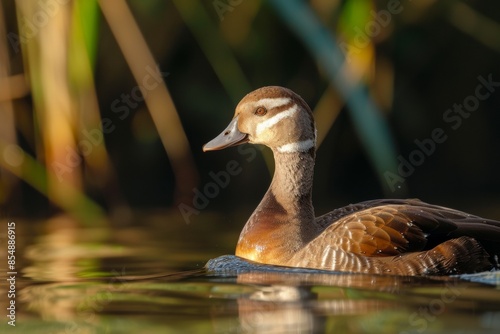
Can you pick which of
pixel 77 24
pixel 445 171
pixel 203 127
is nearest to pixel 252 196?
pixel 203 127

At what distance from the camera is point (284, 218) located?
827 centimetres

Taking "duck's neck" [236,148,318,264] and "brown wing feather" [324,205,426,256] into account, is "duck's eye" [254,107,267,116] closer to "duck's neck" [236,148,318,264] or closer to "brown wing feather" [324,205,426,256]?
"duck's neck" [236,148,318,264]

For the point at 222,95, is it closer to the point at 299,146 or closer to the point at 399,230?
the point at 299,146

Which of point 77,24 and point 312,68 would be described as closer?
point 77,24

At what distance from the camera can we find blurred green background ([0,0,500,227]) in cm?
970

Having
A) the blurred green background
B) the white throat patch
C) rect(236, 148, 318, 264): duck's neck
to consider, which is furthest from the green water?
the blurred green background

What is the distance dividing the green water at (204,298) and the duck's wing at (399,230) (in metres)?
0.31

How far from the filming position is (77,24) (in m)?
9.60

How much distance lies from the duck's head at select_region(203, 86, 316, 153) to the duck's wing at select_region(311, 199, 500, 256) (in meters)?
0.89

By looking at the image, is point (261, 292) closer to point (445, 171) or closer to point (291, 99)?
point (291, 99)

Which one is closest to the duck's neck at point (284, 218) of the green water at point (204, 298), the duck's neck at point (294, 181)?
the duck's neck at point (294, 181)

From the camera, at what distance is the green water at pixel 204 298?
5.73 meters

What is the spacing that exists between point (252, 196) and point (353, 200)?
1114 millimetres

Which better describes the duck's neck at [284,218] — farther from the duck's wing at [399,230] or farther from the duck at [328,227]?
the duck's wing at [399,230]
